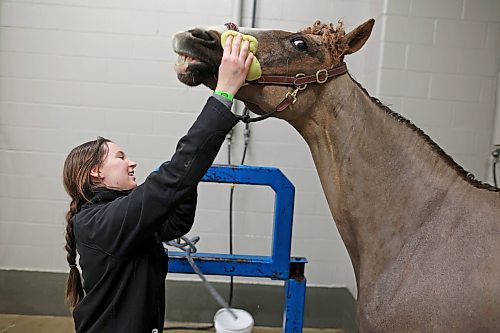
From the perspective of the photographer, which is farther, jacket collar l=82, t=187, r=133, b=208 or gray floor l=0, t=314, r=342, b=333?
gray floor l=0, t=314, r=342, b=333

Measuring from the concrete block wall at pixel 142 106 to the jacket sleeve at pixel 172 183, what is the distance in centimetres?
183

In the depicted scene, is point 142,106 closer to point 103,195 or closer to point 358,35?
point 103,195

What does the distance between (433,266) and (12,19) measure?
2823 millimetres

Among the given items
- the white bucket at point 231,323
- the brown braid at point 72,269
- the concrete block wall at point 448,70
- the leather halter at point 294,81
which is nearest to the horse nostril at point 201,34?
the leather halter at point 294,81

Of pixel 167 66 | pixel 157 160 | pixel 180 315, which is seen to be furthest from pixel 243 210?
pixel 167 66

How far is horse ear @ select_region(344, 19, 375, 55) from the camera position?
49.9 inches

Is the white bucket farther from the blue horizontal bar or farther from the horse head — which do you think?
the horse head

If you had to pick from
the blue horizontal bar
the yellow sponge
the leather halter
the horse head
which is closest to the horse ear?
the horse head

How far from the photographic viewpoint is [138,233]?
1.10 meters

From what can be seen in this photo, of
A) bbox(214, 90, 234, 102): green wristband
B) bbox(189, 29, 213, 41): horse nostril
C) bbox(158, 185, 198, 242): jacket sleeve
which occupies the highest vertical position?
bbox(189, 29, 213, 41): horse nostril

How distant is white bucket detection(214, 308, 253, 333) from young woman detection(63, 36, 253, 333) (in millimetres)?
537

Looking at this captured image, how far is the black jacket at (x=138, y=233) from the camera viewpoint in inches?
41.1

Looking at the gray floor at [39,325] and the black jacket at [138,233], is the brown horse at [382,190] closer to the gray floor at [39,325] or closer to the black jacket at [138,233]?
the black jacket at [138,233]

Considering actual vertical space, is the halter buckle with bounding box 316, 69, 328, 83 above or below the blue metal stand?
above
